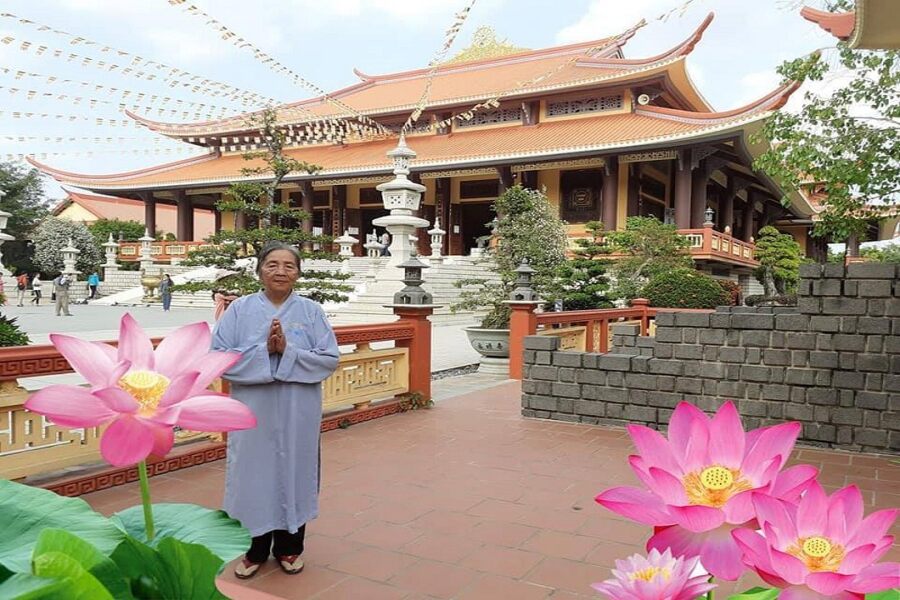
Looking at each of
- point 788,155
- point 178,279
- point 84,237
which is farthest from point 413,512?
point 84,237

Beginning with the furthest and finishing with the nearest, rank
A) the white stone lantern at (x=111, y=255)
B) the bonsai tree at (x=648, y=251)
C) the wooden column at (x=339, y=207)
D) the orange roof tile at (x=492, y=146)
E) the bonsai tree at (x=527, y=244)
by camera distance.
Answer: the wooden column at (x=339, y=207), the white stone lantern at (x=111, y=255), the orange roof tile at (x=492, y=146), the bonsai tree at (x=648, y=251), the bonsai tree at (x=527, y=244)

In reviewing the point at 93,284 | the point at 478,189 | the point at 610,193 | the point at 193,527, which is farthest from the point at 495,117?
the point at 193,527

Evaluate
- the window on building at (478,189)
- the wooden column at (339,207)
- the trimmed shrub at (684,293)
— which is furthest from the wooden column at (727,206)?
the wooden column at (339,207)

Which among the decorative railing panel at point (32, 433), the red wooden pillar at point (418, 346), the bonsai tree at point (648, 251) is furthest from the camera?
the bonsai tree at point (648, 251)

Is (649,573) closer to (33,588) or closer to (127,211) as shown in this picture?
(33,588)

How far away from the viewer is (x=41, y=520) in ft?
2.51

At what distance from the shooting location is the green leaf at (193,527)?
833 mm

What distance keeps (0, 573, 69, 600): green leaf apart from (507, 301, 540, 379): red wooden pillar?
29.3 ft

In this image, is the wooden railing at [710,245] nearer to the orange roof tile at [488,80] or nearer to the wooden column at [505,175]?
the orange roof tile at [488,80]

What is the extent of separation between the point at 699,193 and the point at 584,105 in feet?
16.2

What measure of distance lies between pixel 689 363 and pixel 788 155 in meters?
3.67

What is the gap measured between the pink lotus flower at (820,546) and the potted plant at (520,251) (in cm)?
1016

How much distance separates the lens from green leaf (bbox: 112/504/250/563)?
833 millimetres

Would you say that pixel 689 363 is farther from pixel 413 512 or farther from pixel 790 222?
pixel 790 222
